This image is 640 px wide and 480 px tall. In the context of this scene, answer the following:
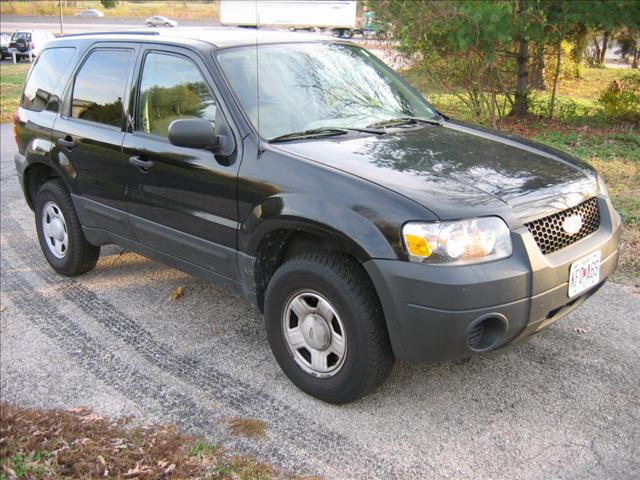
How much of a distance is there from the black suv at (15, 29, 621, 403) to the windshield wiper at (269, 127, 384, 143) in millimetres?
12

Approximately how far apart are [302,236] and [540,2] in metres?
7.39

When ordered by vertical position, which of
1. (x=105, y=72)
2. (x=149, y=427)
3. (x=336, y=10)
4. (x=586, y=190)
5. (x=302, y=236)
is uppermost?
(x=336, y=10)

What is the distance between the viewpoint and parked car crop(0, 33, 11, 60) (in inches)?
1300

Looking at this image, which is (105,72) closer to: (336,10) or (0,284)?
(0,284)

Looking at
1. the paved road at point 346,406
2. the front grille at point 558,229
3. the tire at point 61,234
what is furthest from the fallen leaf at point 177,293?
the front grille at point 558,229

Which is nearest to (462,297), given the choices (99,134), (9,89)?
(99,134)

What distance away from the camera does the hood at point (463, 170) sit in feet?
9.65

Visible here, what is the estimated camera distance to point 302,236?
135 inches

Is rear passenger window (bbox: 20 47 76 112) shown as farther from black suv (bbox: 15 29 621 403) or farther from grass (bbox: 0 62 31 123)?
grass (bbox: 0 62 31 123)

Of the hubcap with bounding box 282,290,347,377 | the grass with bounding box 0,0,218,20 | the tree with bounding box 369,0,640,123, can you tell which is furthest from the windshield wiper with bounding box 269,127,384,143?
the grass with bounding box 0,0,218,20

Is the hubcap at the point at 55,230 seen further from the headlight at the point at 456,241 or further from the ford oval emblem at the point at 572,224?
the ford oval emblem at the point at 572,224

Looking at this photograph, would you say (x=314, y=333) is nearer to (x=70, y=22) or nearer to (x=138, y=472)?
(x=138, y=472)

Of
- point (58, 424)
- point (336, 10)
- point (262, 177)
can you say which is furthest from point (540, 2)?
point (58, 424)

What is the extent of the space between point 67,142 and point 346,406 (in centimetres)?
298
